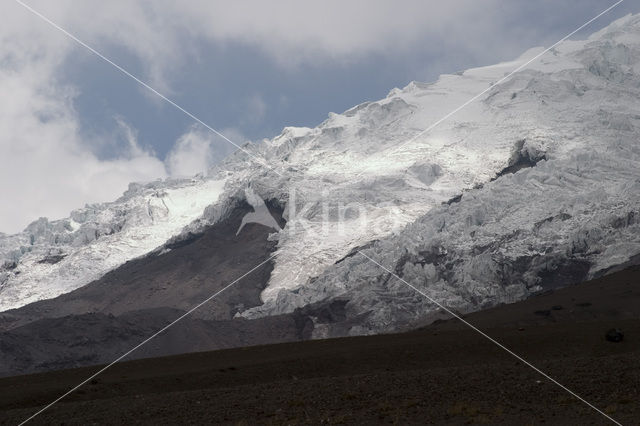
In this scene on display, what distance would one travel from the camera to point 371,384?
98.7ft

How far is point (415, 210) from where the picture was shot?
196 metres

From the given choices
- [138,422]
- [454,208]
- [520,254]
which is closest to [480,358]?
[138,422]

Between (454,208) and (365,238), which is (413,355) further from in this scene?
(365,238)

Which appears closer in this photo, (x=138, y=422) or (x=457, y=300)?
(x=138, y=422)

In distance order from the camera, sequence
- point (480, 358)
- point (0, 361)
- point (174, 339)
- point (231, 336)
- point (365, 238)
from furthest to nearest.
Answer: point (365, 238)
point (231, 336)
point (174, 339)
point (0, 361)
point (480, 358)

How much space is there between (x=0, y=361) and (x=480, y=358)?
335 ft

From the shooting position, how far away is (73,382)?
39406 millimetres

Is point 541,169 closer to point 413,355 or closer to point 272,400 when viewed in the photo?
point 413,355

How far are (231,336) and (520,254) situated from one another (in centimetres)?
5988

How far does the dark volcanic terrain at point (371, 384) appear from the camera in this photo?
25.5 m

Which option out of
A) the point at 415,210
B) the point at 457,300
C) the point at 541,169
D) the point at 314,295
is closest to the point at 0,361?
the point at 314,295

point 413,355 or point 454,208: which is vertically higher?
point 454,208

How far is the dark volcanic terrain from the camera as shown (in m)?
25.5

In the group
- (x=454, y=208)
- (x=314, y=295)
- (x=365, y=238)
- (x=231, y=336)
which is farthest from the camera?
(x=365, y=238)
